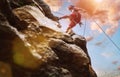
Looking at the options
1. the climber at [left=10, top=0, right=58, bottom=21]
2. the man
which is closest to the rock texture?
the climber at [left=10, top=0, right=58, bottom=21]

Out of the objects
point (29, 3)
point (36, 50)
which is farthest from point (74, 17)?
point (36, 50)

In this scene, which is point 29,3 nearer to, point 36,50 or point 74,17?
point 74,17

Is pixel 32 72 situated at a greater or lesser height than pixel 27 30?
lesser

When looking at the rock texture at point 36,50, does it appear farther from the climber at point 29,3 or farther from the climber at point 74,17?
the climber at point 74,17

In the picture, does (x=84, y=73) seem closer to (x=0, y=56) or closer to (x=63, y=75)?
(x=63, y=75)

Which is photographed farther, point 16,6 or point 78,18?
point 78,18

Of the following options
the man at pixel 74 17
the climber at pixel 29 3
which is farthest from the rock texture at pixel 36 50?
the man at pixel 74 17

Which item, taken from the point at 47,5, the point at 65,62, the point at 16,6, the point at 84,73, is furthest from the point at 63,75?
the point at 47,5

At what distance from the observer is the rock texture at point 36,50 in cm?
1480

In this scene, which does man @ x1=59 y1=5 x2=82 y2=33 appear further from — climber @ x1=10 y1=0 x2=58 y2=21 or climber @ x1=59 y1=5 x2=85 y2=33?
climber @ x1=10 y1=0 x2=58 y2=21

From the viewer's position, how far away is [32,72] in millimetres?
15477

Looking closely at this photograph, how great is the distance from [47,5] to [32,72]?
495 inches

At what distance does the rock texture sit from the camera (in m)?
14.8

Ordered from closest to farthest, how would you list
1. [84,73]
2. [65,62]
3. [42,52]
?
[42,52] → [65,62] → [84,73]
